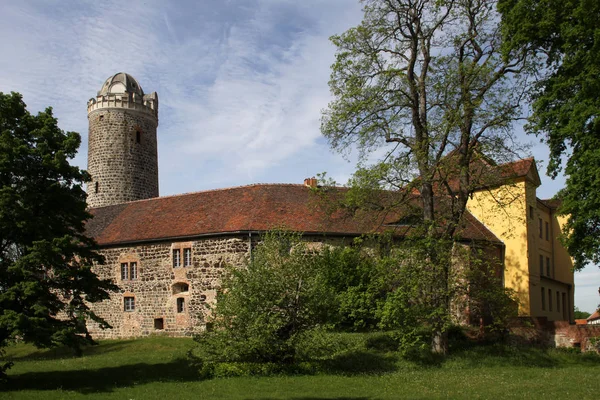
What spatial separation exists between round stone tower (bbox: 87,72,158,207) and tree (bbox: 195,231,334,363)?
24969 millimetres

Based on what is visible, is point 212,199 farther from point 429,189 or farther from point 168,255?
point 429,189

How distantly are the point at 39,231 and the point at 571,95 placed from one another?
16818 mm

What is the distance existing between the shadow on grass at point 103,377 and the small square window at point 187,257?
871 cm

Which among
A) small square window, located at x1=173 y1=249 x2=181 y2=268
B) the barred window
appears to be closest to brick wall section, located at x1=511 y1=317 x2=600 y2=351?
small square window, located at x1=173 y1=249 x2=181 y2=268

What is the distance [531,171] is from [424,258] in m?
12.6

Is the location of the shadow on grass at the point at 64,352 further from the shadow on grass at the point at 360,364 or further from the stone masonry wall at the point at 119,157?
the stone masonry wall at the point at 119,157

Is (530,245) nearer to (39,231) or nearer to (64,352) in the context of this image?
(64,352)

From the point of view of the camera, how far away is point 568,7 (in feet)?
67.9

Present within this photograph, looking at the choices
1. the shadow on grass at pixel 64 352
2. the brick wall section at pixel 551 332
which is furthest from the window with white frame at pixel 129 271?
the brick wall section at pixel 551 332

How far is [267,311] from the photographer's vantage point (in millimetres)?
19984

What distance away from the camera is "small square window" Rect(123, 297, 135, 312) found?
32031 mm

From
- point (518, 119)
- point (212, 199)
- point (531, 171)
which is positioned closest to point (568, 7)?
point (518, 119)

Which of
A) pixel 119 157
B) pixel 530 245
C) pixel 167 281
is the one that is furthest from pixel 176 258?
pixel 530 245

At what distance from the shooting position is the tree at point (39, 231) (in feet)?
57.0
